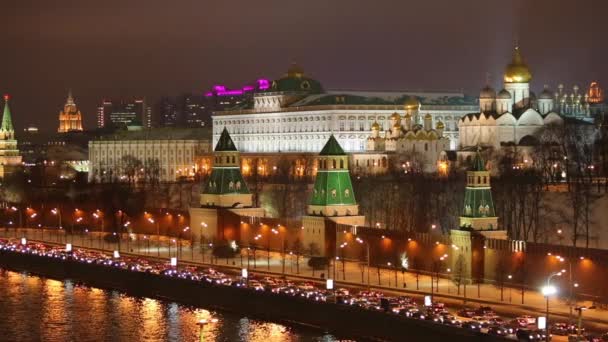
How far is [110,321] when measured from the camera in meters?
53.0

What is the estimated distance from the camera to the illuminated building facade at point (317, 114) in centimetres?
12238

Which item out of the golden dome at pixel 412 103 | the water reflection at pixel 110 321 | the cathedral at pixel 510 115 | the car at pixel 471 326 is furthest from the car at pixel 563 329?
the golden dome at pixel 412 103

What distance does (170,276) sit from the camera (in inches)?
2322

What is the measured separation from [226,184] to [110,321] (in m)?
21.6

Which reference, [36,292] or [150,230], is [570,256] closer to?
[36,292]

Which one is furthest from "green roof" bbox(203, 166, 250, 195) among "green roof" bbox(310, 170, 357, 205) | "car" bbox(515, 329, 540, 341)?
"car" bbox(515, 329, 540, 341)

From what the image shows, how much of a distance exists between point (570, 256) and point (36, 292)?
883 inches

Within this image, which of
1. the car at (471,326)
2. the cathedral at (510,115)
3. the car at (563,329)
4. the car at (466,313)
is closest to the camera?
the car at (563,329)

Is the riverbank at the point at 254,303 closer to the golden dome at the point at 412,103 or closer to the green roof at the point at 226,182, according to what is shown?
the green roof at the point at 226,182

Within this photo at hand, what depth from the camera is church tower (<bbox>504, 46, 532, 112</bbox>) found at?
338 ft

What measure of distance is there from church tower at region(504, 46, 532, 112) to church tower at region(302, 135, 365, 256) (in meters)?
37.8

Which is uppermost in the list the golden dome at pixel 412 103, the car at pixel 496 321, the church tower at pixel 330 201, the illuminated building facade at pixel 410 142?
the golden dome at pixel 412 103

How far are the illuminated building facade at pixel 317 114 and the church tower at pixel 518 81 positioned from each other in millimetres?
11248

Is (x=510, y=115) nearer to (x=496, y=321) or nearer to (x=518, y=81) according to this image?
(x=518, y=81)
